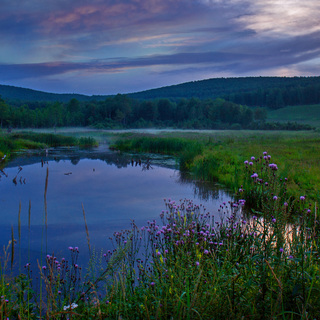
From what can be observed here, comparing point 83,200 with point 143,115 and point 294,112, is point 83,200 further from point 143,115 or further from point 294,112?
point 294,112

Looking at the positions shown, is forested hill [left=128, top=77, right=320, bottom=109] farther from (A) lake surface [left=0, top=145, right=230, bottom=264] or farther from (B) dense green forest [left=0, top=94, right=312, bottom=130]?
(A) lake surface [left=0, top=145, right=230, bottom=264]

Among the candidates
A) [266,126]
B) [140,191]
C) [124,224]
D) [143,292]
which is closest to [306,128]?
[266,126]

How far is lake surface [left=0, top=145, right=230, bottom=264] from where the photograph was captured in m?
5.79

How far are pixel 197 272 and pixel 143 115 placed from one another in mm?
79232

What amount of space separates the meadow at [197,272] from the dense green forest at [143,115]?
4883 centimetres

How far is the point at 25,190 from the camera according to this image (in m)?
9.94

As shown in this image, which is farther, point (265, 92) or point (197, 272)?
point (265, 92)

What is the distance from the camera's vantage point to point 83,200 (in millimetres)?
8977

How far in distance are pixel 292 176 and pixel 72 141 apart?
2246 centimetres

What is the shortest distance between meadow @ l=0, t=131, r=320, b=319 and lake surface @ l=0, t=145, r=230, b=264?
57 cm

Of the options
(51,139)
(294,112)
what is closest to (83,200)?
(51,139)

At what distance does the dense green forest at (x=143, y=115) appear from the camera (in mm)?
63156

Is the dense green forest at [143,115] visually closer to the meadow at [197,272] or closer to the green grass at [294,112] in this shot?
the green grass at [294,112]

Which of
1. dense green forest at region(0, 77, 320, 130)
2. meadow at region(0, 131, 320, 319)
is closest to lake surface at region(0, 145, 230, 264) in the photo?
meadow at region(0, 131, 320, 319)
